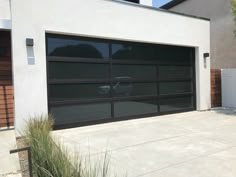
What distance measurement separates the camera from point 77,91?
7445mm

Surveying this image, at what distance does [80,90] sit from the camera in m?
7.49

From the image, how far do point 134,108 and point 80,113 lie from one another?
2.09 meters

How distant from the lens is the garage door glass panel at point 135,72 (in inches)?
325

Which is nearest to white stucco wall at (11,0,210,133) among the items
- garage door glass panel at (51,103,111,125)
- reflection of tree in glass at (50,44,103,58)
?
reflection of tree in glass at (50,44,103,58)

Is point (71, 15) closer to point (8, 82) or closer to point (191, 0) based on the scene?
point (8, 82)

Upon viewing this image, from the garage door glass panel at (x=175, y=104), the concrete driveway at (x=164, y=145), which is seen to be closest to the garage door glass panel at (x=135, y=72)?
the garage door glass panel at (x=175, y=104)

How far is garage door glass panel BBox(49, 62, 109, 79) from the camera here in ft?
23.2

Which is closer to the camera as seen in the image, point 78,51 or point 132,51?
point 78,51

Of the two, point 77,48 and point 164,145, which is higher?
point 77,48

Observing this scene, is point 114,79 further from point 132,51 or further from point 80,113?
point 80,113

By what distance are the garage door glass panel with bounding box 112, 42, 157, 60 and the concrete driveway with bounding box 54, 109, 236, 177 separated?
7.24 feet

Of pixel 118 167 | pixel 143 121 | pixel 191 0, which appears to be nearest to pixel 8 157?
pixel 118 167

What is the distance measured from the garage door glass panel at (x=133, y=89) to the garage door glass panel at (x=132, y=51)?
92cm

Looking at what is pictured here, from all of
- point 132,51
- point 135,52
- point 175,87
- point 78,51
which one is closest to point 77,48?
point 78,51
